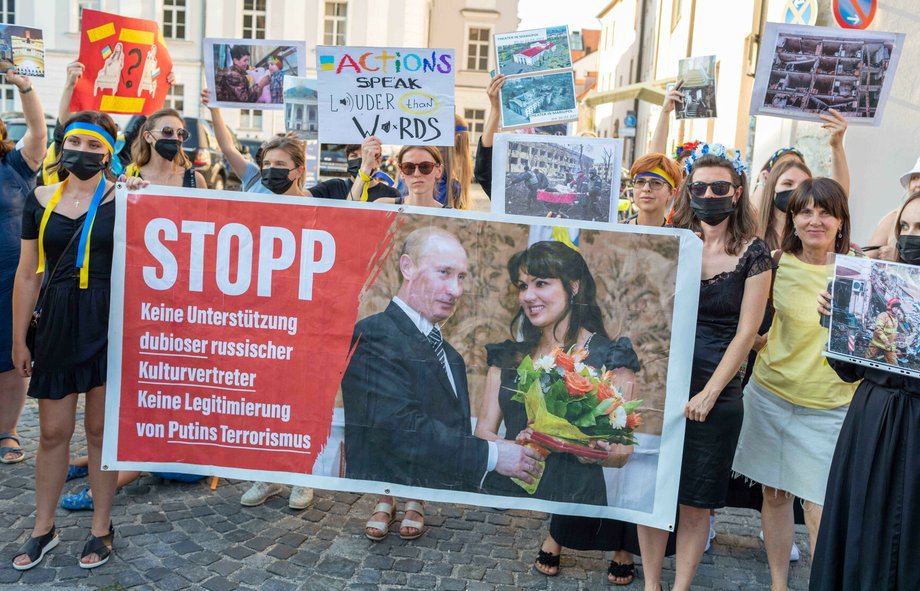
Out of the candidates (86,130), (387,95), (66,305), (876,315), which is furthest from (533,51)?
(66,305)

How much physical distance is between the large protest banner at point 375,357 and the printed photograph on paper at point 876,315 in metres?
0.72

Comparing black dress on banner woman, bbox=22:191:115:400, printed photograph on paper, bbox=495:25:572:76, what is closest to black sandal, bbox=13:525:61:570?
black dress on banner woman, bbox=22:191:115:400

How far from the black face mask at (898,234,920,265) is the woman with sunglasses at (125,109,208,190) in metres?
3.70

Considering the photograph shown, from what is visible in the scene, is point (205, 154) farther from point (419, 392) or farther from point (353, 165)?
point (419, 392)

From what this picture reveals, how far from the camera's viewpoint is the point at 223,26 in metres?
34.6

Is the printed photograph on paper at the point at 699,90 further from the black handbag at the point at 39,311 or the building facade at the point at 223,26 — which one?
the building facade at the point at 223,26

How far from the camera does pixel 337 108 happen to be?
4738mm

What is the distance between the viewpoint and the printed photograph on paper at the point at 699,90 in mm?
5793

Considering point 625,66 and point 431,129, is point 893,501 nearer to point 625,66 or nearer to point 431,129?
point 431,129

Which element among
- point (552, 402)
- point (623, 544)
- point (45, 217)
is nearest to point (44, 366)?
point (45, 217)

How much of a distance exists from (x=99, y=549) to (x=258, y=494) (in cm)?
99

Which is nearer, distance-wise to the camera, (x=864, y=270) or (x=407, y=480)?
(x=864, y=270)

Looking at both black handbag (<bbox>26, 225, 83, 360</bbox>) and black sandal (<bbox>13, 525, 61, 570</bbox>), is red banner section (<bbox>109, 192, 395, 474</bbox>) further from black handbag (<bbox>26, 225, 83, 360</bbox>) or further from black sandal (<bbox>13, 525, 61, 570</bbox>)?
black sandal (<bbox>13, 525, 61, 570</bbox>)

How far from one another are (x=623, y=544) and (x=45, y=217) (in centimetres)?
321
